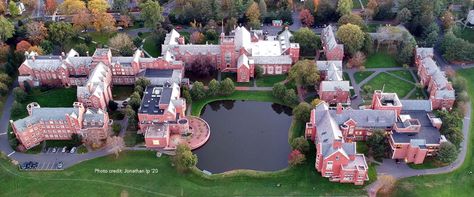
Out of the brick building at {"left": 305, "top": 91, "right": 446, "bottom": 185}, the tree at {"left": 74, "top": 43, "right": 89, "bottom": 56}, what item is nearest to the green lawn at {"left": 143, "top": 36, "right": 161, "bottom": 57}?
the tree at {"left": 74, "top": 43, "right": 89, "bottom": 56}

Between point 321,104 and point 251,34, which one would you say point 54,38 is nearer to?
point 251,34

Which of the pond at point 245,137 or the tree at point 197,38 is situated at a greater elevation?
the tree at point 197,38

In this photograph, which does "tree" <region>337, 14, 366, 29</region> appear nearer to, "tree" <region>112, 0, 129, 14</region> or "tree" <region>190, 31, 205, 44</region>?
"tree" <region>190, 31, 205, 44</region>

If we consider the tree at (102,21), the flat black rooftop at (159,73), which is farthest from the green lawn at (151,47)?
the flat black rooftop at (159,73)

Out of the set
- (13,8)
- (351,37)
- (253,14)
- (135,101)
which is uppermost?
(13,8)

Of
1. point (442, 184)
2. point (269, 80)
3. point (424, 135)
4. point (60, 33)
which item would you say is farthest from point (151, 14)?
point (442, 184)

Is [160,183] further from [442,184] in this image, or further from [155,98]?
[442,184]

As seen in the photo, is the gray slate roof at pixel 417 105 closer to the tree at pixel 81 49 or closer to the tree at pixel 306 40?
the tree at pixel 306 40
